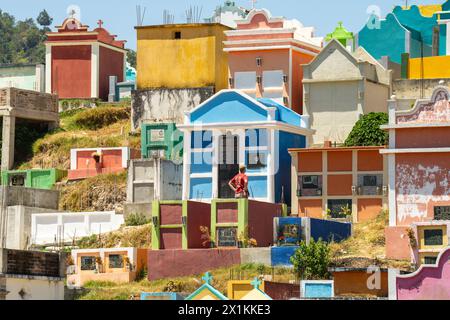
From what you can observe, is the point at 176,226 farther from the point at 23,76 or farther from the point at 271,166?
the point at 23,76

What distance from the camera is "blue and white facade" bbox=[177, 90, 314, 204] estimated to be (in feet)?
237

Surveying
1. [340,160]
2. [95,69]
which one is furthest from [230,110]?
[95,69]

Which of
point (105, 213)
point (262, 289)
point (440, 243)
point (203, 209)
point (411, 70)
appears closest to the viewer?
point (262, 289)

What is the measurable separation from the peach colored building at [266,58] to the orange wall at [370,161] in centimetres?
1015

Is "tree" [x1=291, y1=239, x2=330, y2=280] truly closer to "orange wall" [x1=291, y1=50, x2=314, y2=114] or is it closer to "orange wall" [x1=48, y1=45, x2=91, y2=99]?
"orange wall" [x1=291, y1=50, x2=314, y2=114]

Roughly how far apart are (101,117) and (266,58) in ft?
32.7

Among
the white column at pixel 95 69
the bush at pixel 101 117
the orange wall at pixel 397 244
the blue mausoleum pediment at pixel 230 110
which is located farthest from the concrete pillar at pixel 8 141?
the orange wall at pixel 397 244

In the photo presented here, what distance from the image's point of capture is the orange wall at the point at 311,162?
7031cm

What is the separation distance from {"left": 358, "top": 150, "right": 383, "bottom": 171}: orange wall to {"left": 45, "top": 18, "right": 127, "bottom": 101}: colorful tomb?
77.0 ft

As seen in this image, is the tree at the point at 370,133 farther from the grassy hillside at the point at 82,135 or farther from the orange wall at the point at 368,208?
the grassy hillside at the point at 82,135
